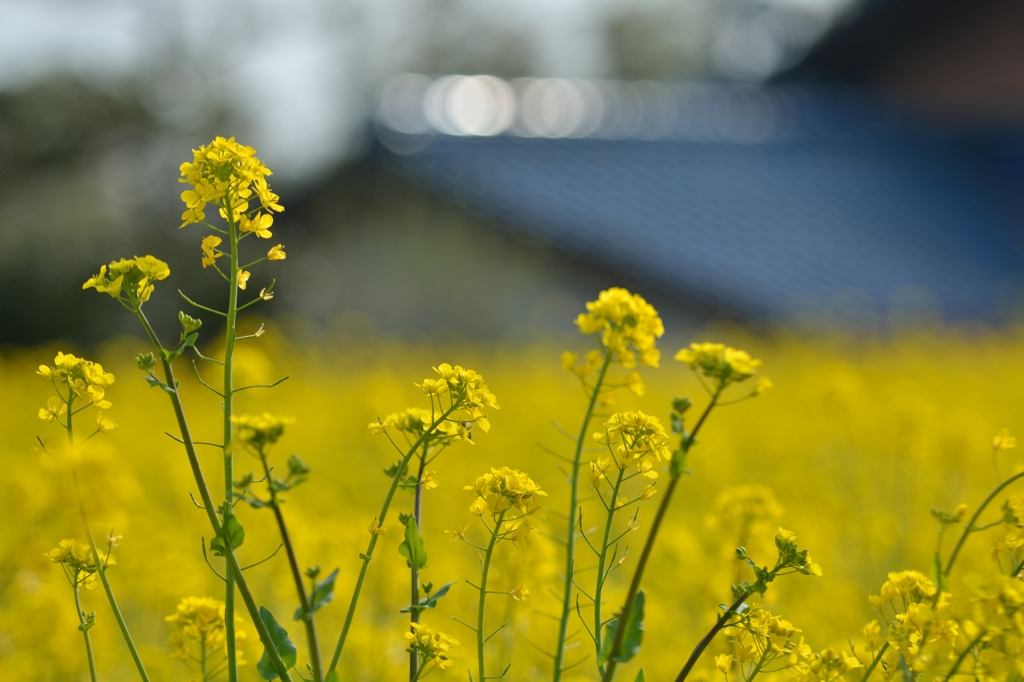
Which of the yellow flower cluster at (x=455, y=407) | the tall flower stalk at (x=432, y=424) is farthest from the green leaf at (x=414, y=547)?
the yellow flower cluster at (x=455, y=407)

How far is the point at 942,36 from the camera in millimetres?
16266

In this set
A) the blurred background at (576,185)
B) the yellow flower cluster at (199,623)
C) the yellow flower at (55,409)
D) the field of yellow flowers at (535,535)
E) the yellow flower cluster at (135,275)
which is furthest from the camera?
the blurred background at (576,185)

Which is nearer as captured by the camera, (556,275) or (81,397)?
(81,397)

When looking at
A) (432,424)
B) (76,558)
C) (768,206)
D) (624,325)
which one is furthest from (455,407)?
(768,206)

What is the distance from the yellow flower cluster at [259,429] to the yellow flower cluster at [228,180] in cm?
29

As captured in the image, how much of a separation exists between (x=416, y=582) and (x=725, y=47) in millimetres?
36929

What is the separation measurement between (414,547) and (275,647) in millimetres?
230

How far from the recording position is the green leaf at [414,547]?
1299 millimetres

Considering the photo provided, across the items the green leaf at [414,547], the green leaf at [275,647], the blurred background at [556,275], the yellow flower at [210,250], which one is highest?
the blurred background at [556,275]

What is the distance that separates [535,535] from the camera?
188 cm

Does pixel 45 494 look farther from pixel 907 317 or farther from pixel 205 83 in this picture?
pixel 205 83

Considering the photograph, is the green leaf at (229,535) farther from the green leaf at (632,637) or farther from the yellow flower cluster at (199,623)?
the green leaf at (632,637)

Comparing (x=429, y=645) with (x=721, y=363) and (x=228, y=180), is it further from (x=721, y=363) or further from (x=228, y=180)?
(x=228, y=180)

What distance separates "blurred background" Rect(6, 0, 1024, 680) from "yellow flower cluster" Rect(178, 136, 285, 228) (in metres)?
0.54
